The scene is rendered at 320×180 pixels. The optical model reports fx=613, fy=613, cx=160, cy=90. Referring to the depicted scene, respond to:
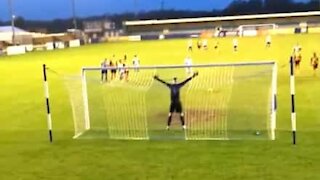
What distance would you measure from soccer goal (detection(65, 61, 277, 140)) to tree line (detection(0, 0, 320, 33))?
104 m

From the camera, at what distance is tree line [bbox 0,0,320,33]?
451ft

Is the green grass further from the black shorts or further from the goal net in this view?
the goal net

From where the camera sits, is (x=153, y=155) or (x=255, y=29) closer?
(x=153, y=155)

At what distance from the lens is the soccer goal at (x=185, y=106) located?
67.7 feet

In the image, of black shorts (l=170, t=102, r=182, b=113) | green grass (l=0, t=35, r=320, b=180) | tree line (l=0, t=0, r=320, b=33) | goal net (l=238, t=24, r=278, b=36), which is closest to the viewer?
green grass (l=0, t=35, r=320, b=180)

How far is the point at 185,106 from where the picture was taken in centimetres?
2603

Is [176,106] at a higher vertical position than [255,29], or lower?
lower

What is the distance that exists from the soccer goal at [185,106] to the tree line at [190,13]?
104287 millimetres

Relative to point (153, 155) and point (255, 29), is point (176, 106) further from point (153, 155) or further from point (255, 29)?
point (255, 29)

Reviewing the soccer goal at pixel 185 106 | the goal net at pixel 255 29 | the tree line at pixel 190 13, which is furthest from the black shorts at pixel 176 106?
the tree line at pixel 190 13

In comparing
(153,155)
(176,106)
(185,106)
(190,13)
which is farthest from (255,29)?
Answer: (153,155)

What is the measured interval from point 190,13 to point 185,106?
125 m

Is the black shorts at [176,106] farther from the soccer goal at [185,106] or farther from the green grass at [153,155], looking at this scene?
the green grass at [153,155]

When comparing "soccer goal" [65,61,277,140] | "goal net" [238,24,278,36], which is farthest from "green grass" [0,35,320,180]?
"goal net" [238,24,278,36]
